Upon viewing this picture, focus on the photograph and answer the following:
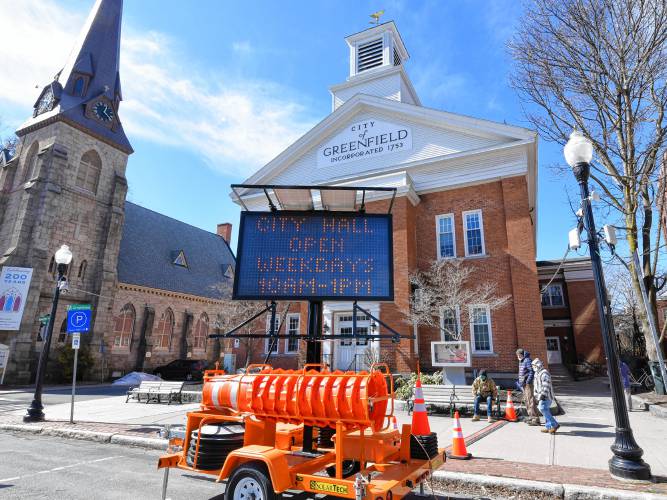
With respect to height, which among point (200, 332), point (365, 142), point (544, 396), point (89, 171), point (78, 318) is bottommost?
point (544, 396)

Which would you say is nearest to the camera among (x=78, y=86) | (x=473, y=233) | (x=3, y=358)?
(x=473, y=233)

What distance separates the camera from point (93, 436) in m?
8.61

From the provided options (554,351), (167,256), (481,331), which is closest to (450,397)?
(481,331)

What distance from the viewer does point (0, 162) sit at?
3120 centimetres

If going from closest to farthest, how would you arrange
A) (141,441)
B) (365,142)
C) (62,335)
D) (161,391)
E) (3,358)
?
(141,441), (161,391), (365,142), (3,358), (62,335)

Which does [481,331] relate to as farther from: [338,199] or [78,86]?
[78,86]

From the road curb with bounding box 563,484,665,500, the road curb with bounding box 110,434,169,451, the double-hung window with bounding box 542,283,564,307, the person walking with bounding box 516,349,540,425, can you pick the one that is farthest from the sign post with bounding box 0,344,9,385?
the double-hung window with bounding box 542,283,564,307

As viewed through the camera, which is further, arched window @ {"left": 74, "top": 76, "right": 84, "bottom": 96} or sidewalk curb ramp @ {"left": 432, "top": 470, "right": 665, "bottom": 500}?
arched window @ {"left": 74, "top": 76, "right": 84, "bottom": 96}

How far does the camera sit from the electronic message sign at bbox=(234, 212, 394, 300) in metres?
6.02

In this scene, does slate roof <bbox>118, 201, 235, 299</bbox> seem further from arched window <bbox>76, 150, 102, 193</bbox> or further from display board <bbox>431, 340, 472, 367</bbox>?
display board <bbox>431, 340, 472, 367</bbox>

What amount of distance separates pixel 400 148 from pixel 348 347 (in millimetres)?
10575

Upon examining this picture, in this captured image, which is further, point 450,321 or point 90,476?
point 450,321

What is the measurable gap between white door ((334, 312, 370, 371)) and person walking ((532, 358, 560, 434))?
31.6ft

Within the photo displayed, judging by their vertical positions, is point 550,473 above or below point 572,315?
below
